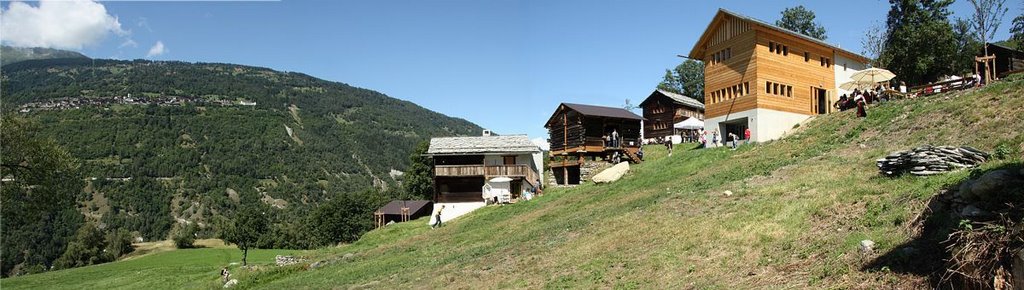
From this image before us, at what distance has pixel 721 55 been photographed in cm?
4147

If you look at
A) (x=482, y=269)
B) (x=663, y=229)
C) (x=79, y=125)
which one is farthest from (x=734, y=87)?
(x=79, y=125)

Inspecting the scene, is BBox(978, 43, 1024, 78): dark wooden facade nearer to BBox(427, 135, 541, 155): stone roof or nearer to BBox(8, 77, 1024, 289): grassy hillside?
BBox(8, 77, 1024, 289): grassy hillside

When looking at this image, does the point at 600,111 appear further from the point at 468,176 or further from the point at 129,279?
the point at 129,279

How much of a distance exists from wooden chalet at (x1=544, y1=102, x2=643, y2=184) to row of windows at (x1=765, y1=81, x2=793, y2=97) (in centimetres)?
1143

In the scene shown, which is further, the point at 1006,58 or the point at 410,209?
the point at 410,209

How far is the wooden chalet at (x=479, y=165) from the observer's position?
50594 millimetres

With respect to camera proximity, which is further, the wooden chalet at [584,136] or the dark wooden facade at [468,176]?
the dark wooden facade at [468,176]

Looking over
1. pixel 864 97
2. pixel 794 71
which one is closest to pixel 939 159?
pixel 864 97

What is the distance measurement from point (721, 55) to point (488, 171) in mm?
20345

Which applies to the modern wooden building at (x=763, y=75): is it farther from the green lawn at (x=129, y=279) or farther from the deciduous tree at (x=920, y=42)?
the green lawn at (x=129, y=279)

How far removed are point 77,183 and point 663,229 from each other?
3803 centimetres

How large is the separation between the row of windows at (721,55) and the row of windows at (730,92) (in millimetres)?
2073

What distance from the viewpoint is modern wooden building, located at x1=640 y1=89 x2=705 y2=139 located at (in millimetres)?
62000

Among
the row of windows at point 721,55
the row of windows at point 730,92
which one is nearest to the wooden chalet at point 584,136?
the row of windows at point 730,92
